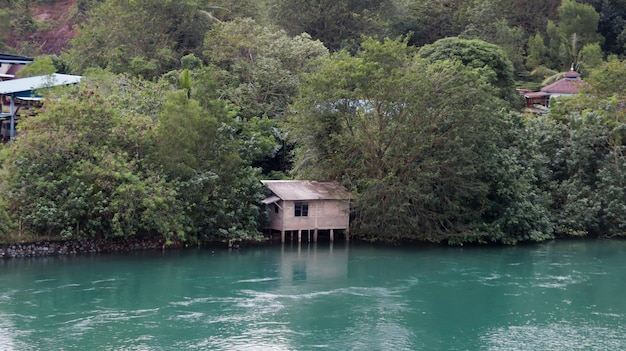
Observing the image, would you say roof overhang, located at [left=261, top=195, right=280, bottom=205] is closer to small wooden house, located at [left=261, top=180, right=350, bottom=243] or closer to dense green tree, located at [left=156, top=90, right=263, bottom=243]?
small wooden house, located at [left=261, top=180, right=350, bottom=243]

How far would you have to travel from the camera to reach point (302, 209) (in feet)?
107

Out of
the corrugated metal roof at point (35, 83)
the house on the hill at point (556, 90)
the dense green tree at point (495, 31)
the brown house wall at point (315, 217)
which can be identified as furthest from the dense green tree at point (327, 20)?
the brown house wall at point (315, 217)

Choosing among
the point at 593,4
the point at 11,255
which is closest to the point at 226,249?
the point at 11,255

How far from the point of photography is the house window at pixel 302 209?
32469 millimetres

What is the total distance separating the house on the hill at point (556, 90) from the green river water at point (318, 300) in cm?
1723

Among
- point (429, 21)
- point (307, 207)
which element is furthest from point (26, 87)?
point (429, 21)

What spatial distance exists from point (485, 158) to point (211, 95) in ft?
39.4

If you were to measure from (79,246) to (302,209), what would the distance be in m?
8.97

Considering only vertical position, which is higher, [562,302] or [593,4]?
[593,4]

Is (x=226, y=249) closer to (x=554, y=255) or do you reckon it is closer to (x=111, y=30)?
(x=554, y=255)

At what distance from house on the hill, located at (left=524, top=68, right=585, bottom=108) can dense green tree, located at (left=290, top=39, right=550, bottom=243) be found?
14.6 metres

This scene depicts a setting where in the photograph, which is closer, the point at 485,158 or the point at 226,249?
the point at 226,249

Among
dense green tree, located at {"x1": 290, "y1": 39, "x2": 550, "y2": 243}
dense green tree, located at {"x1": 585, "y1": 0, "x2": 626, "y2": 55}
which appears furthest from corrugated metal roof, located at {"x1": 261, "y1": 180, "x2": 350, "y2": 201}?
dense green tree, located at {"x1": 585, "y1": 0, "x2": 626, "y2": 55}

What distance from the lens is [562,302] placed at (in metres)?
24.8
